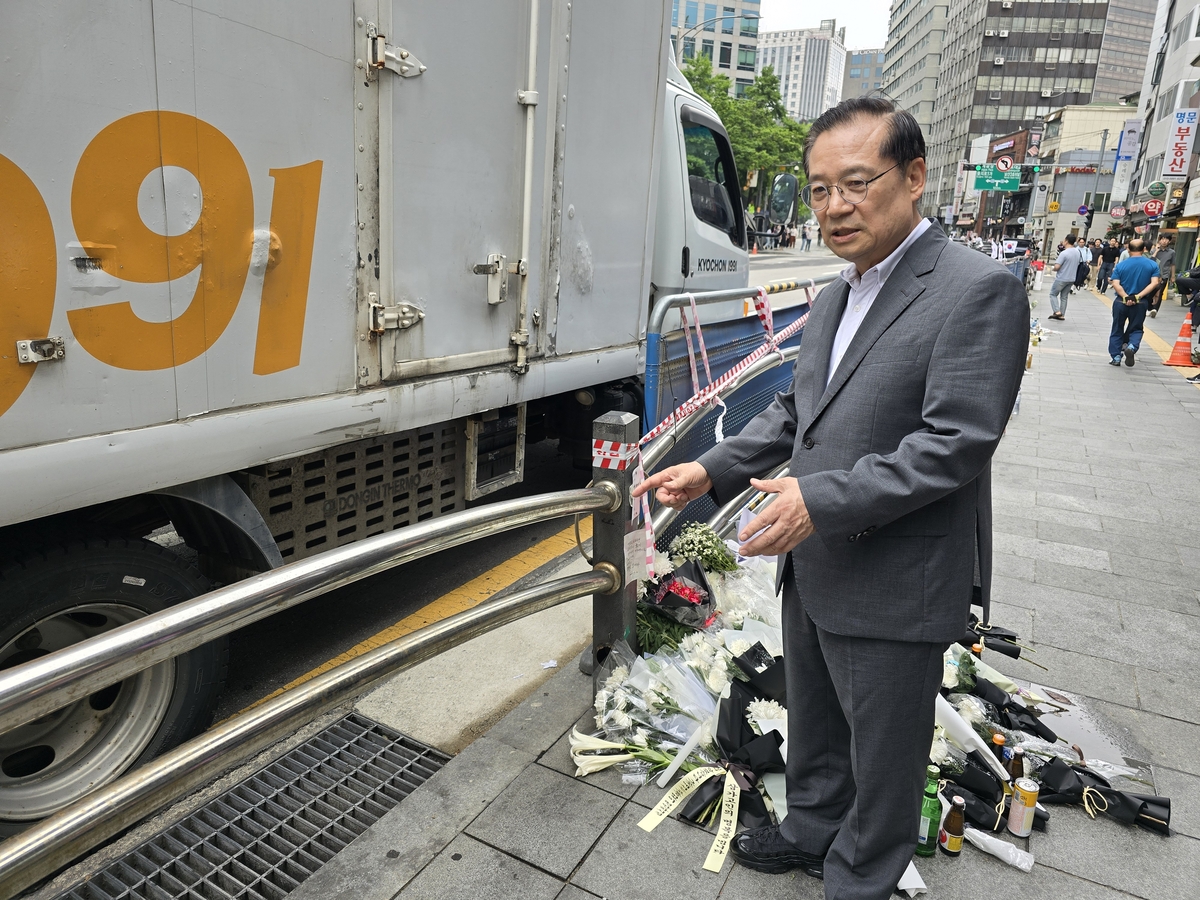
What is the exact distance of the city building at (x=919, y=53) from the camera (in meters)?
121

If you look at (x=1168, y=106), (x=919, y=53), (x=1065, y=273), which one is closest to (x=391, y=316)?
(x=1065, y=273)

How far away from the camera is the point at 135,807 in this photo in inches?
63.1

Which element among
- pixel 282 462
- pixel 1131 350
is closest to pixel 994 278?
pixel 282 462

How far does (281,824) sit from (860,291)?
221 cm

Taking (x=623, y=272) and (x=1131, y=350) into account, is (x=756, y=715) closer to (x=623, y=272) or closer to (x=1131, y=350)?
(x=623, y=272)

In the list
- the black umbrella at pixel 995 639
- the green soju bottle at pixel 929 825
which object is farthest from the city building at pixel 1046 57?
the green soju bottle at pixel 929 825

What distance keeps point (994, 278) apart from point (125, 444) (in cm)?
222

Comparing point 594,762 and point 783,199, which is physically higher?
point 783,199

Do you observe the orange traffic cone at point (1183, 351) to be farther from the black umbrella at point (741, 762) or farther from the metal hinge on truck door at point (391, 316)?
the metal hinge on truck door at point (391, 316)

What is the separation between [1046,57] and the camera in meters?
95.0

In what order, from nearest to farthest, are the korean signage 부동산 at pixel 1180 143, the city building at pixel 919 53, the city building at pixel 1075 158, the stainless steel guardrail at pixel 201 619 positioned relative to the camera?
1. the stainless steel guardrail at pixel 201 619
2. the korean signage 부동산 at pixel 1180 143
3. the city building at pixel 1075 158
4. the city building at pixel 919 53

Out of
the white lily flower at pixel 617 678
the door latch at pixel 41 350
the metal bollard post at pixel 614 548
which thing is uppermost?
the door latch at pixel 41 350

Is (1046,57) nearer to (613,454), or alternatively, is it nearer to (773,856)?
(613,454)

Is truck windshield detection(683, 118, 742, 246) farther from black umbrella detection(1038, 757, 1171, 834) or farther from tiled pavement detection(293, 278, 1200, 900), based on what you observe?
black umbrella detection(1038, 757, 1171, 834)
